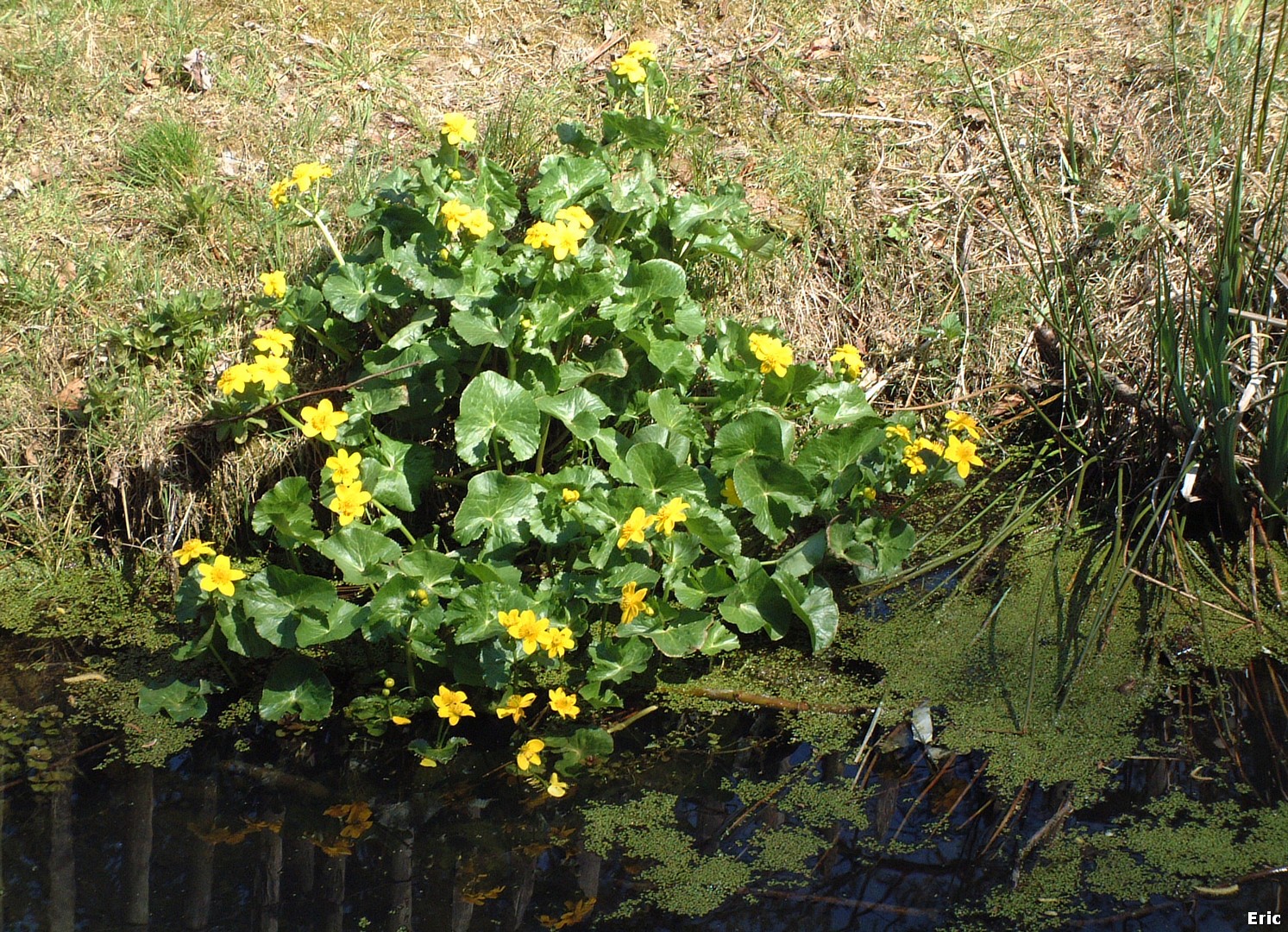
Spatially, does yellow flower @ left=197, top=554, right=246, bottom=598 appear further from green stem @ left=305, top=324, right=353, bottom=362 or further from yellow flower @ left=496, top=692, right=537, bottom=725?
green stem @ left=305, top=324, right=353, bottom=362

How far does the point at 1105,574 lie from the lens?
285cm

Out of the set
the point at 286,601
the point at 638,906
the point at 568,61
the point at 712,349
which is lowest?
the point at 638,906

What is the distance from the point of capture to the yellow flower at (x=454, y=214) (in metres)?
2.69

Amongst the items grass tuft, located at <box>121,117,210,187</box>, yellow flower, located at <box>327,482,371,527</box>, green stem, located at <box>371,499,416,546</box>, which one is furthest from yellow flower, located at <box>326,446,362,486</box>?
grass tuft, located at <box>121,117,210,187</box>

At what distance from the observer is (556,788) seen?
2451 millimetres

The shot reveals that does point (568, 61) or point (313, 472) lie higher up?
point (568, 61)

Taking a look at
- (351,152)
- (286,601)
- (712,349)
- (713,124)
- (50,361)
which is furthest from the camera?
(713,124)

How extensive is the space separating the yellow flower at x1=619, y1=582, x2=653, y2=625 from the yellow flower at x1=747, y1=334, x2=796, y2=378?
661mm

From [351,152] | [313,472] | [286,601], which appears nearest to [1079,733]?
[286,601]

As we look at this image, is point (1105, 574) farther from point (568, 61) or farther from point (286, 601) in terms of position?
point (568, 61)

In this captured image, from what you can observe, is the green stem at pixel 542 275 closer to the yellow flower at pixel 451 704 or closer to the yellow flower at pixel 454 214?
the yellow flower at pixel 454 214

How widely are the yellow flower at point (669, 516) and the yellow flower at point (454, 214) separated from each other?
2.77 feet

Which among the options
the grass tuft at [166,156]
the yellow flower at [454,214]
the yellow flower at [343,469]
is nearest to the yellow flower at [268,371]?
the yellow flower at [343,469]

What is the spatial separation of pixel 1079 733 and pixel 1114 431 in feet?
3.52
